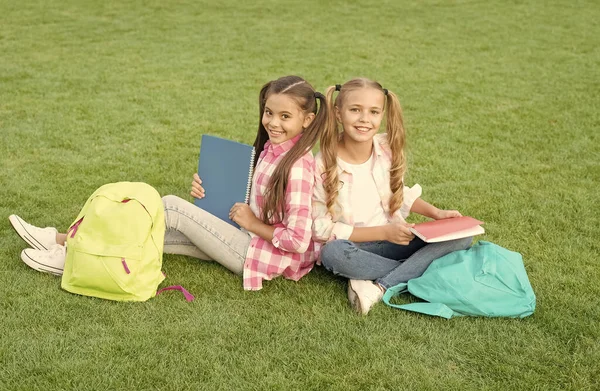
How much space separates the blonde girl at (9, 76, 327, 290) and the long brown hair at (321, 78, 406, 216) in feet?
0.25

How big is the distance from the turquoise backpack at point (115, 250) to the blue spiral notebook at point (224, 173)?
32 cm

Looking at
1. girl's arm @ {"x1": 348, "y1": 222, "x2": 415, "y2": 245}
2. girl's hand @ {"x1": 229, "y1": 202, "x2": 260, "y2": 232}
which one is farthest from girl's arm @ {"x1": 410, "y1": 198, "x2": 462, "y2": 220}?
girl's hand @ {"x1": 229, "y1": 202, "x2": 260, "y2": 232}

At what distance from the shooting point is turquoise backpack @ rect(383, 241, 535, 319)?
3350mm

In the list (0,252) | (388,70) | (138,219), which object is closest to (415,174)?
(138,219)

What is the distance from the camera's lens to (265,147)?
373cm

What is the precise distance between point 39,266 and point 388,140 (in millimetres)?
1871

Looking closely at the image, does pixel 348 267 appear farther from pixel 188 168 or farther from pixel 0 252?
pixel 188 168

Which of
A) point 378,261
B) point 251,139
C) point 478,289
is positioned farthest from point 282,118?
point 251,139

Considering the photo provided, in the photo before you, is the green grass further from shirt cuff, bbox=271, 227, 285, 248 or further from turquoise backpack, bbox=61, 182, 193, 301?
shirt cuff, bbox=271, 227, 285, 248

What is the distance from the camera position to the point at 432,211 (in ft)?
12.4

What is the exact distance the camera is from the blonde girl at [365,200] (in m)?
3.55

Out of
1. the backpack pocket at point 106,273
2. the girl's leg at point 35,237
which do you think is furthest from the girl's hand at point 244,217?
the girl's leg at point 35,237

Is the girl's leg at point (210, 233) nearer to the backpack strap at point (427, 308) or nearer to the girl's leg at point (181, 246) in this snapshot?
the girl's leg at point (181, 246)

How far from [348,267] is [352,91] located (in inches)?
33.7
